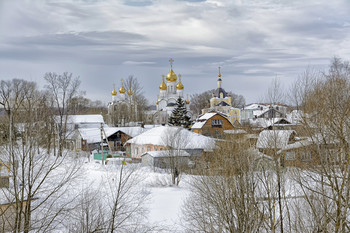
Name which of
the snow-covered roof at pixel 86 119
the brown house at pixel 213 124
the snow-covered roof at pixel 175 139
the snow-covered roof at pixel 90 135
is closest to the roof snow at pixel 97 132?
the snow-covered roof at pixel 90 135

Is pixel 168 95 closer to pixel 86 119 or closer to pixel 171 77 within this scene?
pixel 171 77

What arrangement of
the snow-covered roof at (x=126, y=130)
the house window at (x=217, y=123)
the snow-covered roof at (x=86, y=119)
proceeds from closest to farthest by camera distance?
the snow-covered roof at (x=126, y=130)
the house window at (x=217, y=123)
the snow-covered roof at (x=86, y=119)

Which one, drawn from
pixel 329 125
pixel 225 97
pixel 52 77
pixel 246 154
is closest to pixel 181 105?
pixel 52 77

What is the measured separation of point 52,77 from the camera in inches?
1599

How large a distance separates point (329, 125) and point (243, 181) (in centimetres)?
362

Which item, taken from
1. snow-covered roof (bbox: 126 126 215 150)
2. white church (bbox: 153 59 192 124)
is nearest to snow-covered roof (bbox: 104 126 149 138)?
snow-covered roof (bbox: 126 126 215 150)

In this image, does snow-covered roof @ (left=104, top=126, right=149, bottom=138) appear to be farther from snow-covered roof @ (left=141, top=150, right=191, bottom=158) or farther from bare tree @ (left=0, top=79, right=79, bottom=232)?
bare tree @ (left=0, top=79, right=79, bottom=232)

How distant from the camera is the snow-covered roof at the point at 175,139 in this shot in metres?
28.9

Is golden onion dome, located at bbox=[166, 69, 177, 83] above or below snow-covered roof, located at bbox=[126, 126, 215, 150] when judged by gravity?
above

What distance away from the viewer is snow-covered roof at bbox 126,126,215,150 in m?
28.9

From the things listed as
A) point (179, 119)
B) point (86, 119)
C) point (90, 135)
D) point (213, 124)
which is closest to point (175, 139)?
point (90, 135)

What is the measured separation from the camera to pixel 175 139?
28.9 meters

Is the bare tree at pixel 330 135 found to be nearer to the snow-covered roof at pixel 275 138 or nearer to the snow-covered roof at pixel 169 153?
the snow-covered roof at pixel 275 138

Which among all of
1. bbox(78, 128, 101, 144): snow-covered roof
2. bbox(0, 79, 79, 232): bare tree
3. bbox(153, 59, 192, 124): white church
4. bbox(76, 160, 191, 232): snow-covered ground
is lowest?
bbox(76, 160, 191, 232): snow-covered ground
